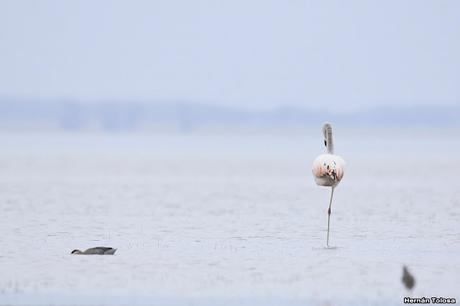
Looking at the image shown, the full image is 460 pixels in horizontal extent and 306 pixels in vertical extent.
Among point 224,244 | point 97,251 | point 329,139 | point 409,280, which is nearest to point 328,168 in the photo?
point 329,139

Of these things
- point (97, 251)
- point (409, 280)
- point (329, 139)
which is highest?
point (329, 139)

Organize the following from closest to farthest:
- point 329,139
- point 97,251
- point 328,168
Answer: point 97,251 → point 328,168 → point 329,139

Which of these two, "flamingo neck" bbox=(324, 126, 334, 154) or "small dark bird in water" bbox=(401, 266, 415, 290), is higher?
"flamingo neck" bbox=(324, 126, 334, 154)

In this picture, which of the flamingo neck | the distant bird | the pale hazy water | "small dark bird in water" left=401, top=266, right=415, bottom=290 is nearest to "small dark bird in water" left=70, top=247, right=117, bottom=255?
the pale hazy water

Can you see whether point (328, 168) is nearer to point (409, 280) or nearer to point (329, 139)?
point (329, 139)

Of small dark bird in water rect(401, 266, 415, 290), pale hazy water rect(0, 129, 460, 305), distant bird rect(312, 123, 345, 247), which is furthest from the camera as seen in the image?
distant bird rect(312, 123, 345, 247)

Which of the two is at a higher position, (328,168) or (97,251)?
(328,168)

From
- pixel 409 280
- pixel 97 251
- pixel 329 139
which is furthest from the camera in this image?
pixel 329 139

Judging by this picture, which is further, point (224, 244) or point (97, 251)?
point (224, 244)

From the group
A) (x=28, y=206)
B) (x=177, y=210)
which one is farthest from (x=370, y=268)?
(x=28, y=206)

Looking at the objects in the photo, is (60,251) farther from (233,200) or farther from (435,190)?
(435,190)

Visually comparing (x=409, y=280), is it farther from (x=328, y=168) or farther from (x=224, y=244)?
(x=224, y=244)

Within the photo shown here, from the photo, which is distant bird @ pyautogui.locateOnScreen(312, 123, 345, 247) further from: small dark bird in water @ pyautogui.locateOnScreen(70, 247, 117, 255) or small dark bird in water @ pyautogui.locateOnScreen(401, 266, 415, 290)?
small dark bird in water @ pyautogui.locateOnScreen(401, 266, 415, 290)

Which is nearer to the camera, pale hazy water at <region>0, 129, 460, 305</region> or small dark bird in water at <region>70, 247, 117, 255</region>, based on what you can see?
pale hazy water at <region>0, 129, 460, 305</region>
